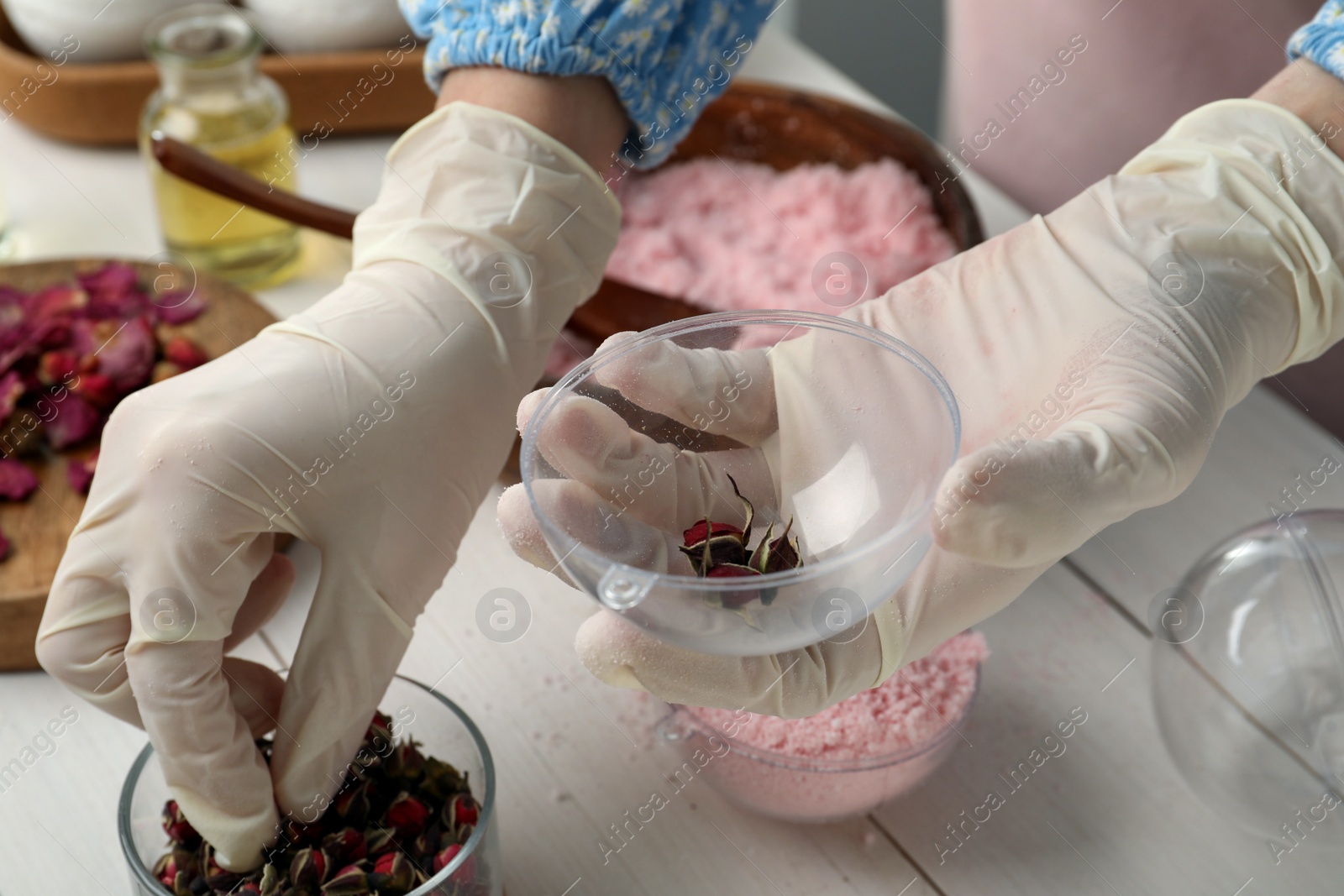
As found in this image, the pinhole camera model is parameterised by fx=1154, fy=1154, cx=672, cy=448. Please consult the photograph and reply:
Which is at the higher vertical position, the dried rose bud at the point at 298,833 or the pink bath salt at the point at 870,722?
the pink bath salt at the point at 870,722

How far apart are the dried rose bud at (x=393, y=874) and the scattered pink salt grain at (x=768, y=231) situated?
0.59m

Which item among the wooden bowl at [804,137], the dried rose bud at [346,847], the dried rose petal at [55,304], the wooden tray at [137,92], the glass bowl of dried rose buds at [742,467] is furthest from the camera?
the wooden tray at [137,92]

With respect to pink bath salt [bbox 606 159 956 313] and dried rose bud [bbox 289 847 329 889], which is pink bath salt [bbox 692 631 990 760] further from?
pink bath salt [bbox 606 159 956 313]

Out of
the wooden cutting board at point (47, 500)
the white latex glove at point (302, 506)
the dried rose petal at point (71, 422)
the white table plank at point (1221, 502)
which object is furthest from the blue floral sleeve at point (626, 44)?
the white table plank at point (1221, 502)

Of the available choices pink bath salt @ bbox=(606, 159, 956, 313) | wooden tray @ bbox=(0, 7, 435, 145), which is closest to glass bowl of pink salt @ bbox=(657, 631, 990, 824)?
pink bath salt @ bbox=(606, 159, 956, 313)

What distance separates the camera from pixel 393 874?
0.60 meters

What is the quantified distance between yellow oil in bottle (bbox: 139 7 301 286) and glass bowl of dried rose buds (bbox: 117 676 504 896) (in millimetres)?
608

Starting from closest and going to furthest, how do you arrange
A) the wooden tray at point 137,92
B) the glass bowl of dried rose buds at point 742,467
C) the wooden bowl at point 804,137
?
the glass bowl of dried rose buds at point 742,467, the wooden bowl at point 804,137, the wooden tray at point 137,92

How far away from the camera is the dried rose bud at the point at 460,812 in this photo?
2.05 feet

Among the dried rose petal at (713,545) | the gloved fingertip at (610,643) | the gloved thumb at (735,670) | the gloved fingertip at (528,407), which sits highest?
the gloved fingertip at (528,407)

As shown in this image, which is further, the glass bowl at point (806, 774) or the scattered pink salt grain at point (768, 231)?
the scattered pink salt grain at point (768, 231)

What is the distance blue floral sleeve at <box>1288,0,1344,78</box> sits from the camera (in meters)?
0.77

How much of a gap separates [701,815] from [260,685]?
0.29 m

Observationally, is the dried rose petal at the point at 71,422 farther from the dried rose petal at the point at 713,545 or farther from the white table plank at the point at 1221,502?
the white table plank at the point at 1221,502
